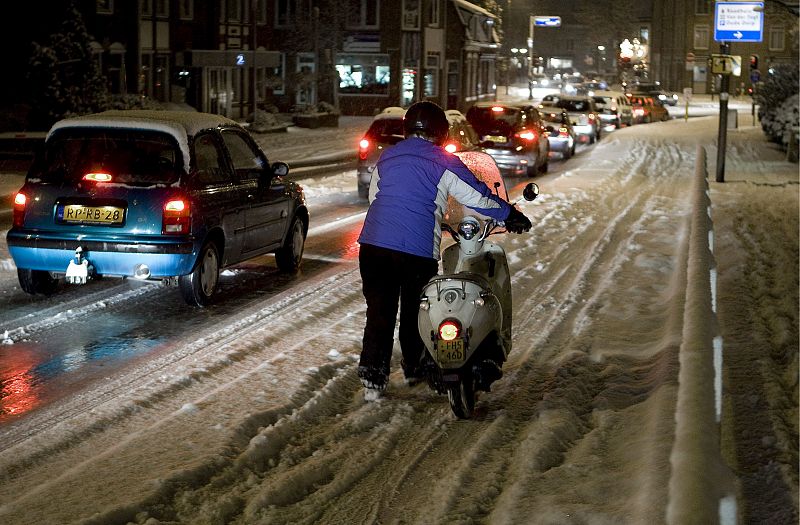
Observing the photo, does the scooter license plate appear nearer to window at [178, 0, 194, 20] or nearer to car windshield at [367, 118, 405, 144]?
car windshield at [367, 118, 405, 144]

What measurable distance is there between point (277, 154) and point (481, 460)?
85.7 ft

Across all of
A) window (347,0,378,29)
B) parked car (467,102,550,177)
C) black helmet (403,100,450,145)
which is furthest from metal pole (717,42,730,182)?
window (347,0,378,29)

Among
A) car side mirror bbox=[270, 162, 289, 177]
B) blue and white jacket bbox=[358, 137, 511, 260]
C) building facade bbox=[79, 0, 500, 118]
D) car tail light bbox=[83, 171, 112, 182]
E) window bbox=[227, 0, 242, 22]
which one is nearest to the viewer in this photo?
blue and white jacket bbox=[358, 137, 511, 260]

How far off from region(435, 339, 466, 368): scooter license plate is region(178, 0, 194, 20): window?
39881mm

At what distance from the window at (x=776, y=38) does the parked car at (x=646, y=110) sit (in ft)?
156

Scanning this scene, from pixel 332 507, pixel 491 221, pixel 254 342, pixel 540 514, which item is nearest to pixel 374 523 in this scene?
pixel 332 507

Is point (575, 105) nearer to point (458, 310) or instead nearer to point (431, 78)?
point (431, 78)

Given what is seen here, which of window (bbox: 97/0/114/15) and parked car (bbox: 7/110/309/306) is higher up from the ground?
window (bbox: 97/0/114/15)

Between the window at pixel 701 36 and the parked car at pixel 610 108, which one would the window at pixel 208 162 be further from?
the window at pixel 701 36

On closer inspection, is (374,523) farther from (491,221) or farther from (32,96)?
(32,96)

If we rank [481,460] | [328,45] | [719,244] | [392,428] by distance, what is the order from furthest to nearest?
[328,45], [719,244], [392,428], [481,460]

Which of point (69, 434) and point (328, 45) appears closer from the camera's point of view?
point (69, 434)

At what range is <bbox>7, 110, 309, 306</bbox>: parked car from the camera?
9.59 metres

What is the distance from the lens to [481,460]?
5.88 metres
